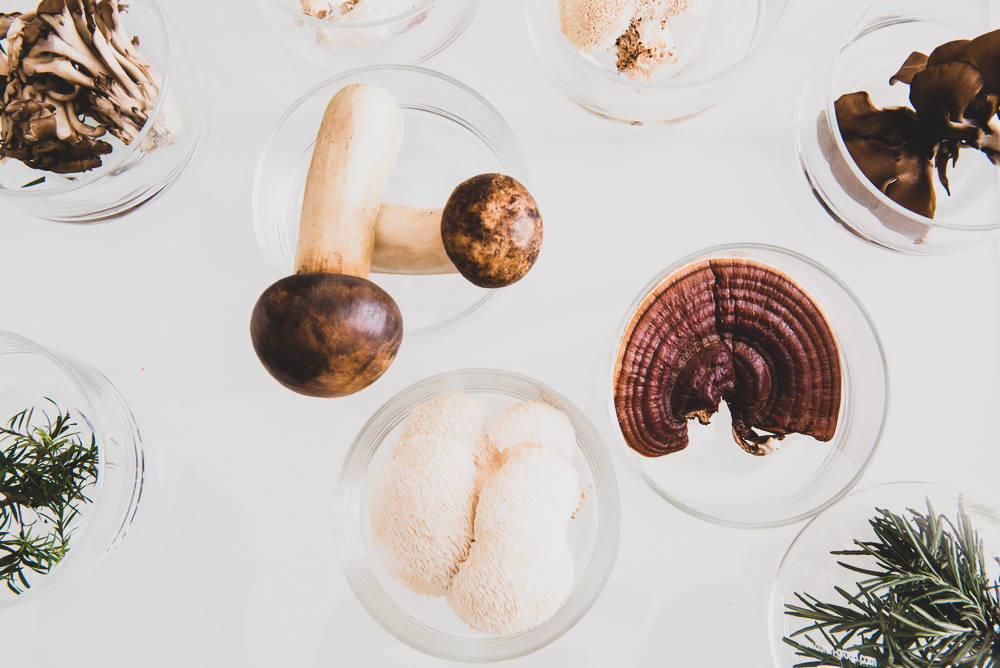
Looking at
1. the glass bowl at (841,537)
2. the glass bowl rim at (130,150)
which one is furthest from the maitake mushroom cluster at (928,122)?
the glass bowl rim at (130,150)

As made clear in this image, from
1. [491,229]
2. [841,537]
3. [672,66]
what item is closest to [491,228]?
[491,229]

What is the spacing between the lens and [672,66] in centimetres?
75

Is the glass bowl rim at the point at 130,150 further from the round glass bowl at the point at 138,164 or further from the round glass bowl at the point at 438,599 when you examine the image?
the round glass bowl at the point at 438,599

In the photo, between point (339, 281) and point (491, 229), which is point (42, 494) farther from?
point (491, 229)

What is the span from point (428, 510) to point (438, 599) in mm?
166

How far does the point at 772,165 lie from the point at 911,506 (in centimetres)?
37

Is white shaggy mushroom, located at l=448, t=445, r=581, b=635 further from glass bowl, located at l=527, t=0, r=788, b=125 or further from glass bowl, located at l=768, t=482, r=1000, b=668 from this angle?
glass bowl, located at l=527, t=0, r=788, b=125

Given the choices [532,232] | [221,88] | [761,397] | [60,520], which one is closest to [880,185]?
[761,397]

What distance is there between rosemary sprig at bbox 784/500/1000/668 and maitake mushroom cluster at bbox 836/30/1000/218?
30cm

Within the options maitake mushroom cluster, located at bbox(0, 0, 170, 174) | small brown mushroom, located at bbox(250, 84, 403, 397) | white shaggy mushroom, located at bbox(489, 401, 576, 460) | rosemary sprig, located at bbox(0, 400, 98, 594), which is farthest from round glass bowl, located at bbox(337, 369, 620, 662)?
maitake mushroom cluster, located at bbox(0, 0, 170, 174)

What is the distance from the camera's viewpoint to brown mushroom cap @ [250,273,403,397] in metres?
0.53

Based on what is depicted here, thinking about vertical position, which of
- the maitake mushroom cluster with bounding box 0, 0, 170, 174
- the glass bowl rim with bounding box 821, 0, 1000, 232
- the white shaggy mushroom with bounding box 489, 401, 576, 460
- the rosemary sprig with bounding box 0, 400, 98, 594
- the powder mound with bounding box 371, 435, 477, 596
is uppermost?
the glass bowl rim with bounding box 821, 0, 1000, 232

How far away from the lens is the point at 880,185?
666 mm

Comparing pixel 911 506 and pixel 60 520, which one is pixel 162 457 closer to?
pixel 60 520
